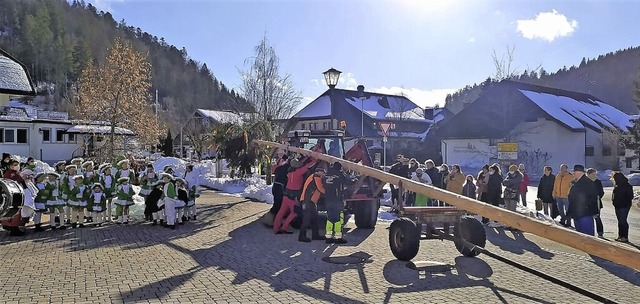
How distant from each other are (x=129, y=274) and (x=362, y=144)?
25.0ft

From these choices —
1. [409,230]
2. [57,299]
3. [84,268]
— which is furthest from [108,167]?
[409,230]

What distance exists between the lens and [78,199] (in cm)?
1334

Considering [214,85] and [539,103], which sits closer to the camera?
→ [539,103]

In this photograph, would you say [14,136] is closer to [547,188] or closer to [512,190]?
[512,190]

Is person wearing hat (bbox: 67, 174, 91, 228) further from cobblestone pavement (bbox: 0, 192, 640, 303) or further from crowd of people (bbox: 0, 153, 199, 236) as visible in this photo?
cobblestone pavement (bbox: 0, 192, 640, 303)

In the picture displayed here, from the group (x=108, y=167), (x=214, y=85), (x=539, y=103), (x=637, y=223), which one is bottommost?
(x=637, y=223)

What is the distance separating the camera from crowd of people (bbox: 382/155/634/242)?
11367 mm

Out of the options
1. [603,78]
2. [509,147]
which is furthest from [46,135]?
[603,78]

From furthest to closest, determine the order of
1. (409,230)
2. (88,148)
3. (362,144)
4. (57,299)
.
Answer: (88,148) < (362,144) < (409,230) < (57,299)

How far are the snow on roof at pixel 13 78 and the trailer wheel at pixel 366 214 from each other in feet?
50.5

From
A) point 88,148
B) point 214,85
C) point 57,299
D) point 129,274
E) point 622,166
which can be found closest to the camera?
point 57,299

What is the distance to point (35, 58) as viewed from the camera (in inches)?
4304

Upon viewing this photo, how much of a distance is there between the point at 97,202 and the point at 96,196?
162mm

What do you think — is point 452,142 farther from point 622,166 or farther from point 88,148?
point 88,148
